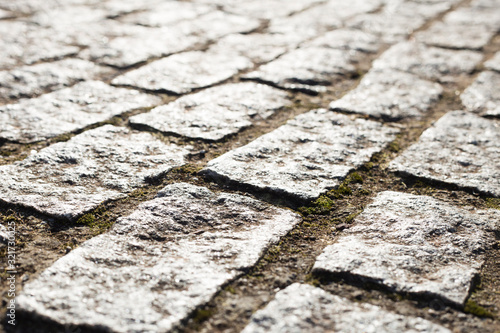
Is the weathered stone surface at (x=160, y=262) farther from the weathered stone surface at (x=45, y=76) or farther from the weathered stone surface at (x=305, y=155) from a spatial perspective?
the weathered stone surface at (x=45, y=76)

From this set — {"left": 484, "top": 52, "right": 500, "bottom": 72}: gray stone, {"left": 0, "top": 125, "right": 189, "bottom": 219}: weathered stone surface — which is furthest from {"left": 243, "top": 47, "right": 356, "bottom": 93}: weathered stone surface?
{"left": 0, "top": 125, "right": 189, "bottom": 219}: weathered stone surface

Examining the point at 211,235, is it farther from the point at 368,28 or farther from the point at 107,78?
the point at 368,28

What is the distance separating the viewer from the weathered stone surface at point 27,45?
3.45 m

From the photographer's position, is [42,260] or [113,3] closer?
[42,260]

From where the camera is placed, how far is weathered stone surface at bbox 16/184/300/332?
1.39 meters

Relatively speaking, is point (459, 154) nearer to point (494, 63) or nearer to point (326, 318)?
point (326, 318)

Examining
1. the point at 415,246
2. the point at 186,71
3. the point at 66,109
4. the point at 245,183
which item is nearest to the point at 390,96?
the point at 186,71

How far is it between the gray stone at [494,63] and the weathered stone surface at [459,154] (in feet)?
3.25

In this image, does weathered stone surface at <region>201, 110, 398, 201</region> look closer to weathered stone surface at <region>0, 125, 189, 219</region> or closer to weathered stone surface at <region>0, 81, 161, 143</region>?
weathered stone surface at <region>0, 125, 189, 219</region>

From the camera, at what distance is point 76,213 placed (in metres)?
1.85

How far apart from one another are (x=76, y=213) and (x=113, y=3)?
375 centimetres

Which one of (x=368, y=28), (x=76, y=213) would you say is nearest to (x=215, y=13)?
(x=368, y=28)

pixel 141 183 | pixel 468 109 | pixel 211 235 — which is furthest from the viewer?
pixel 468 109

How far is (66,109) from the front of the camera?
9.02 feet
